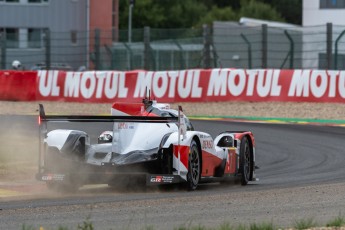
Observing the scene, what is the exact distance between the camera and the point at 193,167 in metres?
13.7

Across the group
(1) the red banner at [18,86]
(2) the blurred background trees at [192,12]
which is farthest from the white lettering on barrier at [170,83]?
(2) the blurred background trees at [192,12]

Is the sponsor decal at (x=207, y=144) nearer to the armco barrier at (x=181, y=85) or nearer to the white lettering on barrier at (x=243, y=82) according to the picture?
the armco barrier at (x=181, y=85)

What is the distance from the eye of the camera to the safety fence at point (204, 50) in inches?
Result: 1304

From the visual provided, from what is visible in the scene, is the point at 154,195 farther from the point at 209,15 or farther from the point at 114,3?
the point at 209,15

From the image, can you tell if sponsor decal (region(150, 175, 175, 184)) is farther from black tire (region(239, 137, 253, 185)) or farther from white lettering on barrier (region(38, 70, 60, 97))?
white lettering on barrier (region(38, 70, 60, 97))

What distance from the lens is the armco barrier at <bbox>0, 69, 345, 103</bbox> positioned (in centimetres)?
2844

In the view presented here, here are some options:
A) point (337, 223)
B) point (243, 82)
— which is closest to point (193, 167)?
point (337, 223)

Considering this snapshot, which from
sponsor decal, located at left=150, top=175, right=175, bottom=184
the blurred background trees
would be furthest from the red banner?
the blurred background trees

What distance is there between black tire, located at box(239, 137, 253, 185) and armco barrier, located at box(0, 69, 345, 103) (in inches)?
521

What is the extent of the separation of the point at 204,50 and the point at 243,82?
13.6ft

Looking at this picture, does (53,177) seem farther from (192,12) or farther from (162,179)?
(192,12)

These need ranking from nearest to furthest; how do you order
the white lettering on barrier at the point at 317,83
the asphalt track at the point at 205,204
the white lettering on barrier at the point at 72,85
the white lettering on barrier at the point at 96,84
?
the asphalt track at the point at 205,204, the white lettering on barrier at the point at 317,83, the white lettering on barrier at the point at 96,84, the white lettering on barrier at the point at 72,85

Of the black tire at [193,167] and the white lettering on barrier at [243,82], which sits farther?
the white lettering on barrier at [243,82]

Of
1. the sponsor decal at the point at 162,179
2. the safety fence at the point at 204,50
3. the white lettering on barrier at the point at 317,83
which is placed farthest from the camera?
the safety fence at the point at 204,50
